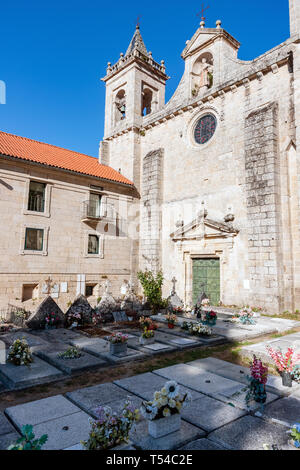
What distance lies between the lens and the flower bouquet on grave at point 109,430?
3398mm

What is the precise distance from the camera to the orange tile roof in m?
17.3

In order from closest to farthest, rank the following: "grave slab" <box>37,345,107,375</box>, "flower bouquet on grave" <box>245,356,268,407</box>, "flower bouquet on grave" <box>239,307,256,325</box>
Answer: "flower bouquet on grave" <box>245,356,268,407</box>, "grave slab" <box>37,345,107,375</box>, "flower bouquet on grave" <box>239,307,256,325</box>

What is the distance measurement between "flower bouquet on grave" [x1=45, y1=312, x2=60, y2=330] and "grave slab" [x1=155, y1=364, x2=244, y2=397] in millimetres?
5871

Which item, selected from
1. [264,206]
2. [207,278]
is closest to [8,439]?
[264,206]

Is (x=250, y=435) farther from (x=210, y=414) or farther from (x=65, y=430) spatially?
(x=65, y=430)

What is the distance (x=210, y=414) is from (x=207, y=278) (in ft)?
43.8

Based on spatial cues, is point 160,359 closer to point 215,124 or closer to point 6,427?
point 6,427

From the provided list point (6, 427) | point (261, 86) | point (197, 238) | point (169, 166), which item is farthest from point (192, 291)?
point (6, 427)

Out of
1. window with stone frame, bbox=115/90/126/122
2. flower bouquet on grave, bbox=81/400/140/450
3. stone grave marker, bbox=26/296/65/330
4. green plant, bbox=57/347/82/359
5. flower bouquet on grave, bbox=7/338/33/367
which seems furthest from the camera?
window with stone frame, bbox=115/90/126/122

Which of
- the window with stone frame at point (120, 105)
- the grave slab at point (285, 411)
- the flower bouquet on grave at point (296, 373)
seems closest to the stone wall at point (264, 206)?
the flower bouquet on grave at point (296, 373)

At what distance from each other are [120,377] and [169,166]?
657 inches

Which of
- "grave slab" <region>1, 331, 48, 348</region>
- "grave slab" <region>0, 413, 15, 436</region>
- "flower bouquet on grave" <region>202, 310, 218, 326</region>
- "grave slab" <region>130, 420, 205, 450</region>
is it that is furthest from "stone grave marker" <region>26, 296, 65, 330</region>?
"grave slab" <region>130, 420, 205, 450</region>

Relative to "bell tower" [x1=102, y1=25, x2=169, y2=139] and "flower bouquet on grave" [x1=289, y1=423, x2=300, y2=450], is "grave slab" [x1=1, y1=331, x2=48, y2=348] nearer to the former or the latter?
"flower bouquet on grave" [x1=289, y1=423, x2=300, y2=450]

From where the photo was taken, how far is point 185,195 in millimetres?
19141
